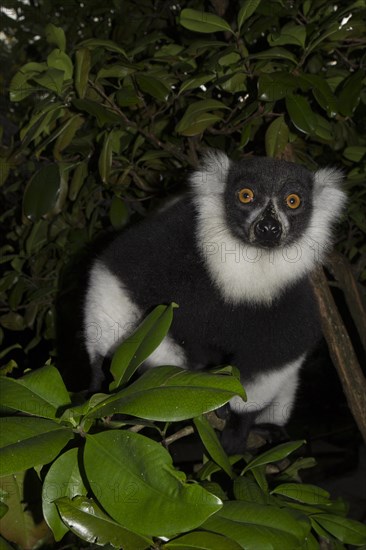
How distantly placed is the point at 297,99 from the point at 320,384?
8.37ft

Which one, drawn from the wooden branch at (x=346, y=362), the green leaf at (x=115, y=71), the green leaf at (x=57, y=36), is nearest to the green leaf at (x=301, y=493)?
the wooden branch at (x=346, y=362)

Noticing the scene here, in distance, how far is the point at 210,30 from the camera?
5.84ft

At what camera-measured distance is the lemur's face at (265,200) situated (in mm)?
2102

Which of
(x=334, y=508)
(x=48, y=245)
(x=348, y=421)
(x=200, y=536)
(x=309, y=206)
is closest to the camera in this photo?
(x=200, y=536)

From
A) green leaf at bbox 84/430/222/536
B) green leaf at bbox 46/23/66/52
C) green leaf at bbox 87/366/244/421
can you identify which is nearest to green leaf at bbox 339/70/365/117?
green leaf at bbox 46/23/66/52

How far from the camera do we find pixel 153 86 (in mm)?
1729

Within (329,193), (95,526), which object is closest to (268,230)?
(329,193)

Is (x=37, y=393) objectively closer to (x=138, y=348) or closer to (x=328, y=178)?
(x=138, y=348)

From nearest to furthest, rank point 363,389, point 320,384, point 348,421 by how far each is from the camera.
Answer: point 363,389, point 320,384, point 348,421

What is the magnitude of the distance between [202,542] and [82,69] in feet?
4.18

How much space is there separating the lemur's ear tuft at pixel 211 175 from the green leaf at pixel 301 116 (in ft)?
1.82

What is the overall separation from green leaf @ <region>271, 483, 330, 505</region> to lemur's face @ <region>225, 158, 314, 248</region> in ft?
3.08

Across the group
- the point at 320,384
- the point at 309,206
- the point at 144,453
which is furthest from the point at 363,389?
the point at 320,384

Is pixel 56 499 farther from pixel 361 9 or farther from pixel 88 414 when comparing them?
pixel 361 9
